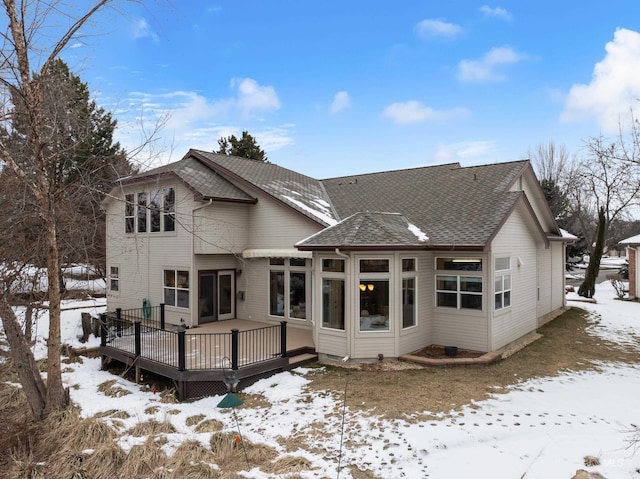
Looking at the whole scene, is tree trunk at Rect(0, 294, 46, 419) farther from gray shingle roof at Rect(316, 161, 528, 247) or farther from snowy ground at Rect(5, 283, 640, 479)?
gray shingle roof at Rect(316, 161, 528, 247)

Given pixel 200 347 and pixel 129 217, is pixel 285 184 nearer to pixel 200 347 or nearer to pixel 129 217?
pixel 129 217

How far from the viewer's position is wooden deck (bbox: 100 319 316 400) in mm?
9359

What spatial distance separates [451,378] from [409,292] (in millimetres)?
2628

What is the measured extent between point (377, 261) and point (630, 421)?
6.07m

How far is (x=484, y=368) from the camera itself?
34.0 feet

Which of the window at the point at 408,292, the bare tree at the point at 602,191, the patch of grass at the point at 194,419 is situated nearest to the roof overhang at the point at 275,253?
the window at the point at 408,292

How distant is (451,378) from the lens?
9555 mm

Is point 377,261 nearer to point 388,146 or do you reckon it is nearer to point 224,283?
point 224,283

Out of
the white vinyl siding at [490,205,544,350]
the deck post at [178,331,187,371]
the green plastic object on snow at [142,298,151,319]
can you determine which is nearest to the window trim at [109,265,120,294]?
the green plastic object on snow at [142,298,151,319]

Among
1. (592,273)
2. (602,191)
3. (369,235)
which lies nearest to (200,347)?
(369,235)

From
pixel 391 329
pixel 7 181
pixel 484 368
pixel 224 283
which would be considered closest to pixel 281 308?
pixel 224 283

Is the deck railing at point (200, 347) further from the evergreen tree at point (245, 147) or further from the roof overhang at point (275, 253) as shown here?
the evergreen tree at point (245, 147)

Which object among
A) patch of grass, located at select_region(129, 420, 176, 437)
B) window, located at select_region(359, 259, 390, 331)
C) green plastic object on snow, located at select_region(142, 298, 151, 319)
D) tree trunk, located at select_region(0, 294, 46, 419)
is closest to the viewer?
patch of grass, located at select_region(129, 420, 176, 437)

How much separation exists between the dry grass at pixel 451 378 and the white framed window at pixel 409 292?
4.89 feet
